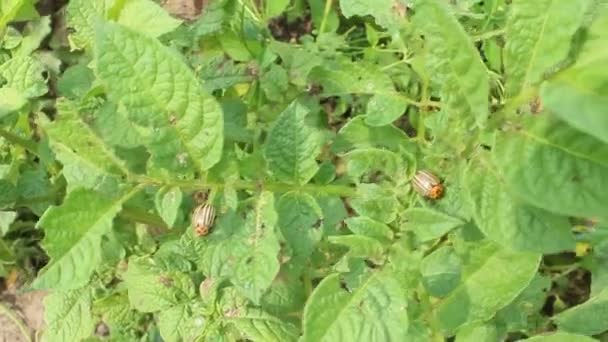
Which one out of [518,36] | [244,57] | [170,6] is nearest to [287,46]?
[244,57]

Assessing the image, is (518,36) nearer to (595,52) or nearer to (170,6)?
(595,52)

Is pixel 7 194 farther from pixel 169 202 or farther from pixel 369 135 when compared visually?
pixel 369 135

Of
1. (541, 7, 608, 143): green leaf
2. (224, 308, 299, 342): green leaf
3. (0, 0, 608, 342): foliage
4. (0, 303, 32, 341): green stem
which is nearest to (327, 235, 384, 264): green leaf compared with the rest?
(0, 0, 608, 342): foliage

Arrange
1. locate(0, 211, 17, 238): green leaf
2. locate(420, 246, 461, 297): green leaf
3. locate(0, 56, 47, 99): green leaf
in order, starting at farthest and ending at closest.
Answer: locate(0, 211, 17, 238): green leaf → locate(0, 56, 47, 99): green leaf → locate(420, 246, 461, 297): green leaf

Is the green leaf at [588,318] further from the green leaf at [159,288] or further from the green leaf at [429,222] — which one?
the green leaf at [159,288]

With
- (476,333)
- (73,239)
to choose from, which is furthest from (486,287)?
(73,239)

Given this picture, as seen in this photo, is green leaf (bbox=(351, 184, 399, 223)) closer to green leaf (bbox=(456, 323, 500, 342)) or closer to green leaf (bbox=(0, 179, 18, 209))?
green leaf (bbox=(456, 323, 500, 342))
